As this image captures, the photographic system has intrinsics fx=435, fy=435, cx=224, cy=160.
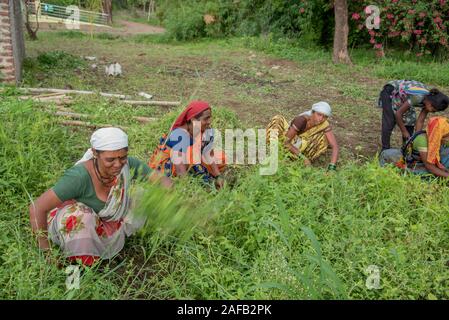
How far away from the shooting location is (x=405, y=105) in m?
A: 5.03

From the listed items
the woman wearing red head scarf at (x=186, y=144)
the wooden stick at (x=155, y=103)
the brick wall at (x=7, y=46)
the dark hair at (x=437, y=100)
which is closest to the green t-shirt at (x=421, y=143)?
the dark hair at (x=437, y=100)

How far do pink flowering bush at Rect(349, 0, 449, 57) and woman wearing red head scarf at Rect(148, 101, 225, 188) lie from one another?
27.5 feet

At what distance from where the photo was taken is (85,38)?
→ 1476 centimetres

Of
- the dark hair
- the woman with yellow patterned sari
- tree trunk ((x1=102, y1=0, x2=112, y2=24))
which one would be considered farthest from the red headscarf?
tree trunk ((x1=102, y1=0, x2=112, y2=24))

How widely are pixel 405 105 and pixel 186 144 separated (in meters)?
2.72

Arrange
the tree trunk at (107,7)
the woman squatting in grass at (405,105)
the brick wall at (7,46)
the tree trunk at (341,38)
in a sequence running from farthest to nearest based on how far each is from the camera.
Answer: the tree trunk at (107,7)
the tree trunk at (341,38)
the brick wall at (7,46)
the woman squatting in grass at (405,105)

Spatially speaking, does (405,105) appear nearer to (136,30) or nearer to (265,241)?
(265,241)

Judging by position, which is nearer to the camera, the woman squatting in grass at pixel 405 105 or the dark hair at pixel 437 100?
the dark hair at pixel 437 100

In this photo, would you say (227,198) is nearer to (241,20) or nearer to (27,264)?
(27,264)

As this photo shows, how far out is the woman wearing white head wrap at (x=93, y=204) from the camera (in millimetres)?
2650

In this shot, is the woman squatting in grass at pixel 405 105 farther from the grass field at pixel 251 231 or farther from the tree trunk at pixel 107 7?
the tree trunk at pixel 107 7

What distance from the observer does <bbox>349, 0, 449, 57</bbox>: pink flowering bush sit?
1030 cm

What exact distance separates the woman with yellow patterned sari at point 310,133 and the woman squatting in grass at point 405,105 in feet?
2.89

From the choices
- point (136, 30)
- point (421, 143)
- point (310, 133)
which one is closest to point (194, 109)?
point (310, 133)
